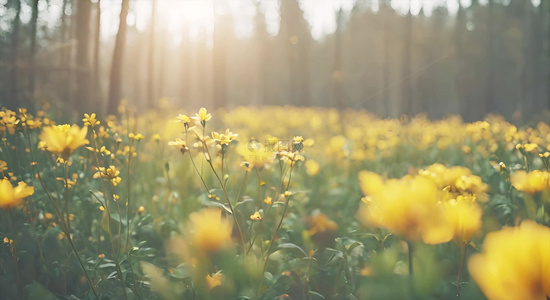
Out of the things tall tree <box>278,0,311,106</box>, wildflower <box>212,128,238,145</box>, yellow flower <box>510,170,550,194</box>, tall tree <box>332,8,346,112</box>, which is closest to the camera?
wildflower <box>212,128,238,145</box>

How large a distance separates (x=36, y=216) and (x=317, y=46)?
3335cm

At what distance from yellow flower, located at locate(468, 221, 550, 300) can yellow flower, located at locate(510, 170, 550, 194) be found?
3.35 feet

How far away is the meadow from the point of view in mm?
718

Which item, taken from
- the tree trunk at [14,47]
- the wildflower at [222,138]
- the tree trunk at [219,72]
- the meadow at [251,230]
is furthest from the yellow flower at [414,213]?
the tree trunk at [219,72]

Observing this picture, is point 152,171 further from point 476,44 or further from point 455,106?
point 455,106

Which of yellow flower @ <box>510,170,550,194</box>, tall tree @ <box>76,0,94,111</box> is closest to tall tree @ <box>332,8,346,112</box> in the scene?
tall tree @ <box>76,0,94,111</box>

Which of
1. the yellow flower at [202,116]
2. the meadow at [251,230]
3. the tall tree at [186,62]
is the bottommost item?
the meadow at [251,230]

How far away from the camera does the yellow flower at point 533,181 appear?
138 cm

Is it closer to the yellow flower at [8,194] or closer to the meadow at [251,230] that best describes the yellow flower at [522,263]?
the meadow at [251,230]

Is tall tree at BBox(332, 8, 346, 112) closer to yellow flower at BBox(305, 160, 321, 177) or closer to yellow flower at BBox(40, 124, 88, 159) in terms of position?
yellow flower at BBox(305, 160, 321, 177)

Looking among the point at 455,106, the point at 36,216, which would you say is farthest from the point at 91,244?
the point at 455,106

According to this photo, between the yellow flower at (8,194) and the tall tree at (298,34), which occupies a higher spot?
the tall tree at (298,34)

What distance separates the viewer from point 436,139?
16.6 feet

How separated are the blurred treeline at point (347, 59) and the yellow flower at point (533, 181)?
4.03m
